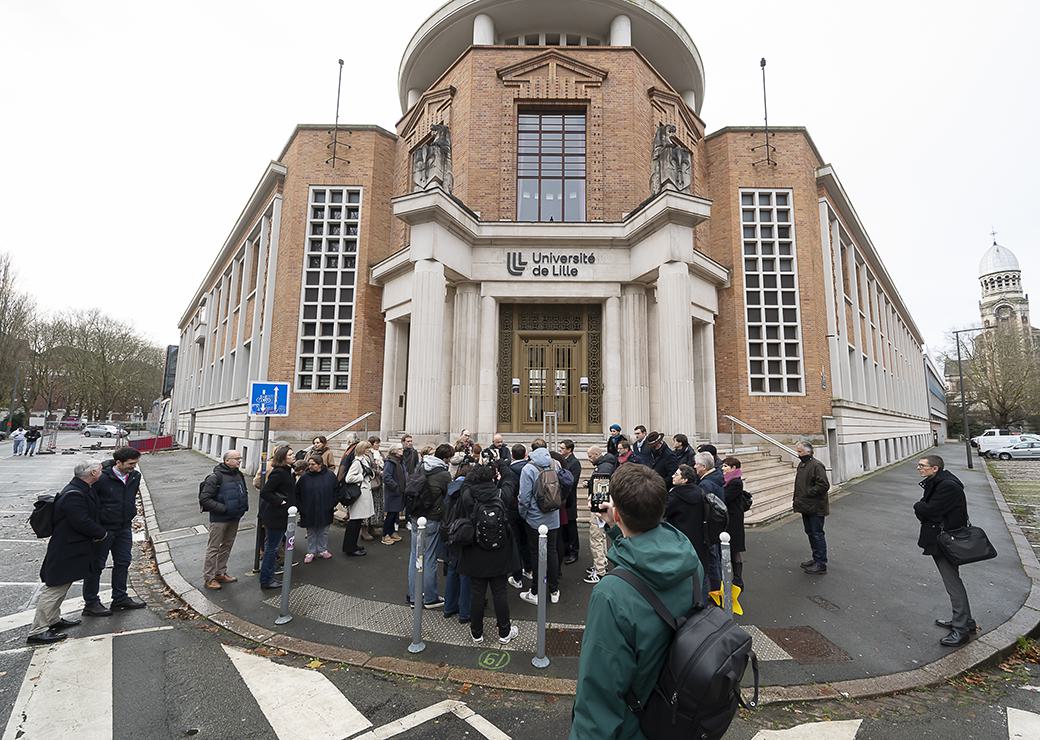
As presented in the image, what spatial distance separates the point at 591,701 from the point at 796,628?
4.60m

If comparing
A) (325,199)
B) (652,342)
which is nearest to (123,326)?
(325,199)

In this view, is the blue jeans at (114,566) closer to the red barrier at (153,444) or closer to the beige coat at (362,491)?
the beige coat at (362,491)

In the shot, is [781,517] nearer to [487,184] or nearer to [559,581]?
[559,581]

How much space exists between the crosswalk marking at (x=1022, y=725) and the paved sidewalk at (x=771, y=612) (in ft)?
1.85

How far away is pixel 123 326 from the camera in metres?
56.7

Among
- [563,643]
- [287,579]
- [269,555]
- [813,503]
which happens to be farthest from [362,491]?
[813,503]

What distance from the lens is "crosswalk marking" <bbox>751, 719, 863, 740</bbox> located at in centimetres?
332

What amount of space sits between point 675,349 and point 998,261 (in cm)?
12567

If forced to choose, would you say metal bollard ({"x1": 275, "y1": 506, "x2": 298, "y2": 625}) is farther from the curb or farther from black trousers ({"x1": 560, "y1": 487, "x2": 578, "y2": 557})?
black trousers ({"x1": 560, "y1": 487, "x2": 578, "y2": 557})

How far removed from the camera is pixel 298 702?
3.69m

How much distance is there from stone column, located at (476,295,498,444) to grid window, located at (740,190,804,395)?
9.55 m

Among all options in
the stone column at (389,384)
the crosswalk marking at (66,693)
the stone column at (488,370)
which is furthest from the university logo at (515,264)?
the crosswalk marking at (66,693)

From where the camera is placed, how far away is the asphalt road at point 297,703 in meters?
3.38

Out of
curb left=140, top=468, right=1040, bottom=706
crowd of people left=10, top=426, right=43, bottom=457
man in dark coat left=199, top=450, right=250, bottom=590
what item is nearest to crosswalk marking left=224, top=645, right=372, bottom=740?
curb left=140, top=468, right=1040, bottom=706
